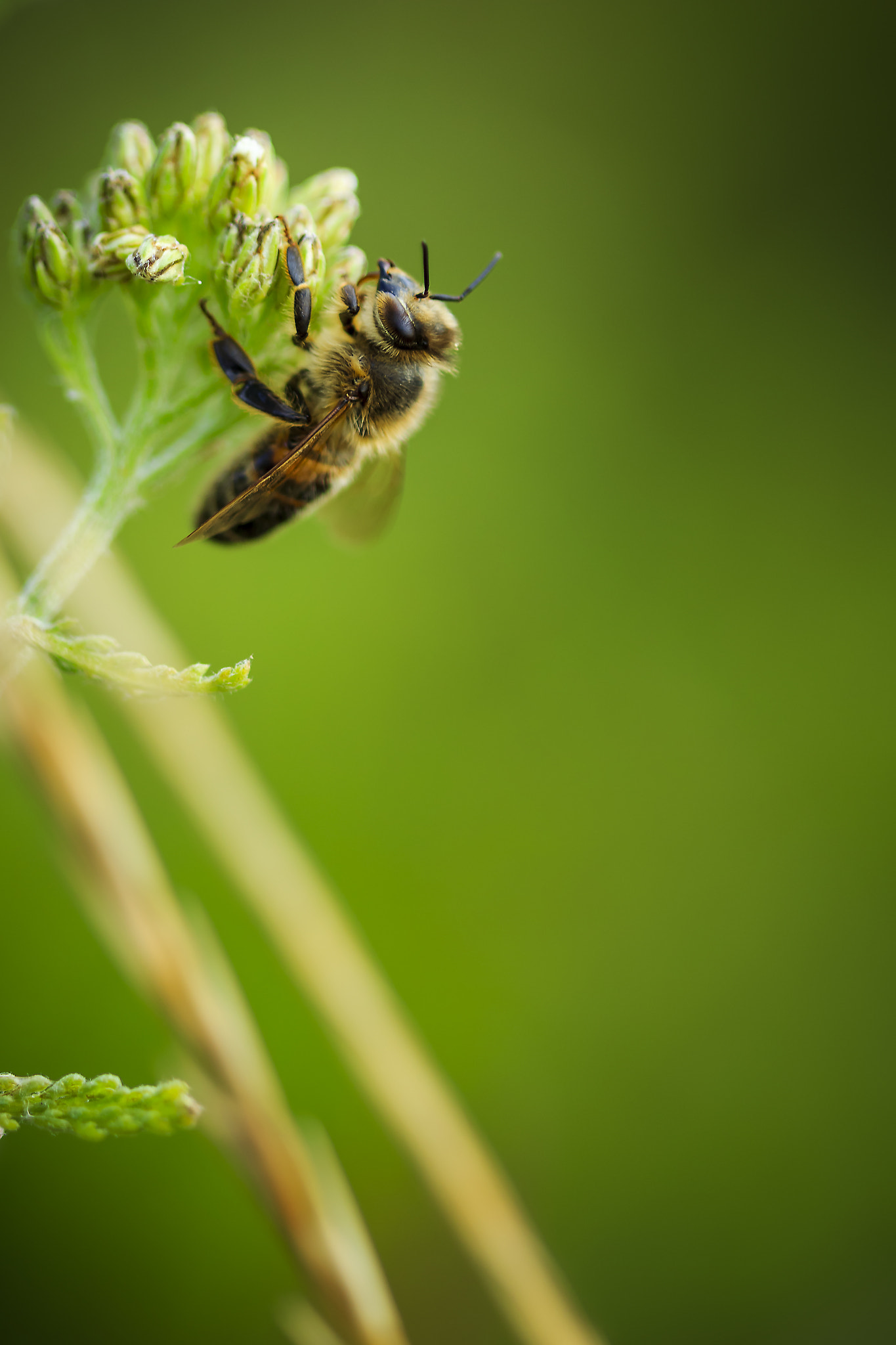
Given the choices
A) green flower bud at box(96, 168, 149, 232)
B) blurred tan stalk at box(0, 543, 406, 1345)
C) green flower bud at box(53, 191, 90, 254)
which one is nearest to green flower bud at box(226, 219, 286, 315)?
green flower bud at box(96, 168, 149, 232)

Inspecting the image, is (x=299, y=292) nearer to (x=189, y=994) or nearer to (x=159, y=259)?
(x=159, y=259)

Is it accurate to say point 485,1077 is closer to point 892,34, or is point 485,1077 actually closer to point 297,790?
point 297,790

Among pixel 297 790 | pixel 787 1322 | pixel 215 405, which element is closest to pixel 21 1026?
pixel 297 790

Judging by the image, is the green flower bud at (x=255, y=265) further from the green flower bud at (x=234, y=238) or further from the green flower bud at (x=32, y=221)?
the green flower bud at (x=32, y=221)

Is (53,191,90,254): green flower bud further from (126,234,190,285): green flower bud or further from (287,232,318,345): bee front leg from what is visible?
(287,232,318,345): bee front leg

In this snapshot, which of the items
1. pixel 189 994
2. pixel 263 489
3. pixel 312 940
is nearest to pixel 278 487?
pixel 263 489
